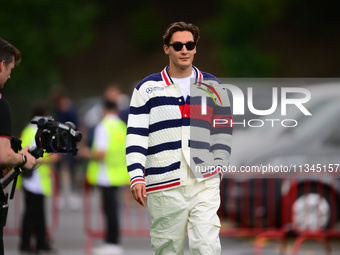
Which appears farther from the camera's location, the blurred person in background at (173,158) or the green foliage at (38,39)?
the green foliage at (38,39)

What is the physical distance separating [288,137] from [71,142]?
16.5 feet

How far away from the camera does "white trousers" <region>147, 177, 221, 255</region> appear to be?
17.8 feet

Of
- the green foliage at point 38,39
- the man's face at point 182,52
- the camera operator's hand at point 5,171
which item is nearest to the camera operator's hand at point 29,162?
the camera operator's hand at point 5,171

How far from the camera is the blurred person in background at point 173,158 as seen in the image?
5.45 meters

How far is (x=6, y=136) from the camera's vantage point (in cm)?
537

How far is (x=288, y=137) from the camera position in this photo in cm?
1041

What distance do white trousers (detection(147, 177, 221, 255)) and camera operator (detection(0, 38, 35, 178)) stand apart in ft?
2.93

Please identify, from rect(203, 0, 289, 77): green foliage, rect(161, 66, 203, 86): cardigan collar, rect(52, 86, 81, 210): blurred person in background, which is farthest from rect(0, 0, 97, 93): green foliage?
rect(161, 66, 203, 86): cardigan collar

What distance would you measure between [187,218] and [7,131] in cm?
131

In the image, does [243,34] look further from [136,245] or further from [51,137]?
[51,137]

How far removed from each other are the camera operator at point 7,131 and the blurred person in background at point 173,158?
0.71m

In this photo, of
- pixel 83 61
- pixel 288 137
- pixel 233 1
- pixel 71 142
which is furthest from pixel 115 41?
pixel 71 142

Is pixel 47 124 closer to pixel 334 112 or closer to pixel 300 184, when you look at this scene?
pixel 300 184

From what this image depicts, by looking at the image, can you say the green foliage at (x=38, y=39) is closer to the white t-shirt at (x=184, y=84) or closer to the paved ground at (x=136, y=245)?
the paved ground at (x=136, y=245)
